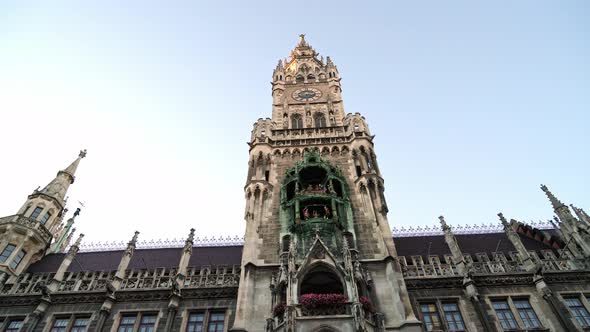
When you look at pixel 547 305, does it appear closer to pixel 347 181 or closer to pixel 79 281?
pixel 347 181

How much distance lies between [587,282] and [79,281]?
32.9m

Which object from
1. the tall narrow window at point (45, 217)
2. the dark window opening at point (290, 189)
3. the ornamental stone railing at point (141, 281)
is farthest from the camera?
the tall narrow window at point (45, 217)

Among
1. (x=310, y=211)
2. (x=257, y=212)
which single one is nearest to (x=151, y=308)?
(x=257, y=212)

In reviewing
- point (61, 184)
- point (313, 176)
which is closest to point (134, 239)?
point (313, 176)

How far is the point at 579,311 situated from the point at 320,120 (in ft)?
80.7

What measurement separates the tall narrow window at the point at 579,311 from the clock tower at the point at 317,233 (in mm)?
10270

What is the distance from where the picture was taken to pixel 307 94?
42438 millimetres

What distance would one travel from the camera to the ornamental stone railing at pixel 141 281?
1028 inches

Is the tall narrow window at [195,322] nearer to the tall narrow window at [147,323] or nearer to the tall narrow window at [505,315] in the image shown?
the tall narrow window at [147,323]

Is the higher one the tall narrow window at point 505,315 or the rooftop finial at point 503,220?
the rooftop finial at point 503,220

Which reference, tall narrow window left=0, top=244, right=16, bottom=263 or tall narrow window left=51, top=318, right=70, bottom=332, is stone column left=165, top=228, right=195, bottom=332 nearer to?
tall narrow window left=51, top=318, right=70, bottom=332

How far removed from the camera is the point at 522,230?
3447 centimetres

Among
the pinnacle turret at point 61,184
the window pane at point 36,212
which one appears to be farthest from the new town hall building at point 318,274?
the pinnacle turret at point 61,184

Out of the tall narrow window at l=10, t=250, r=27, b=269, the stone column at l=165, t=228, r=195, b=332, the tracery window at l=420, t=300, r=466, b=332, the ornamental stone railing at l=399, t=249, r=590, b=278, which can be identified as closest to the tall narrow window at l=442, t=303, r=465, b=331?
the tracery window at l=420, t=300, r=466, b=332
